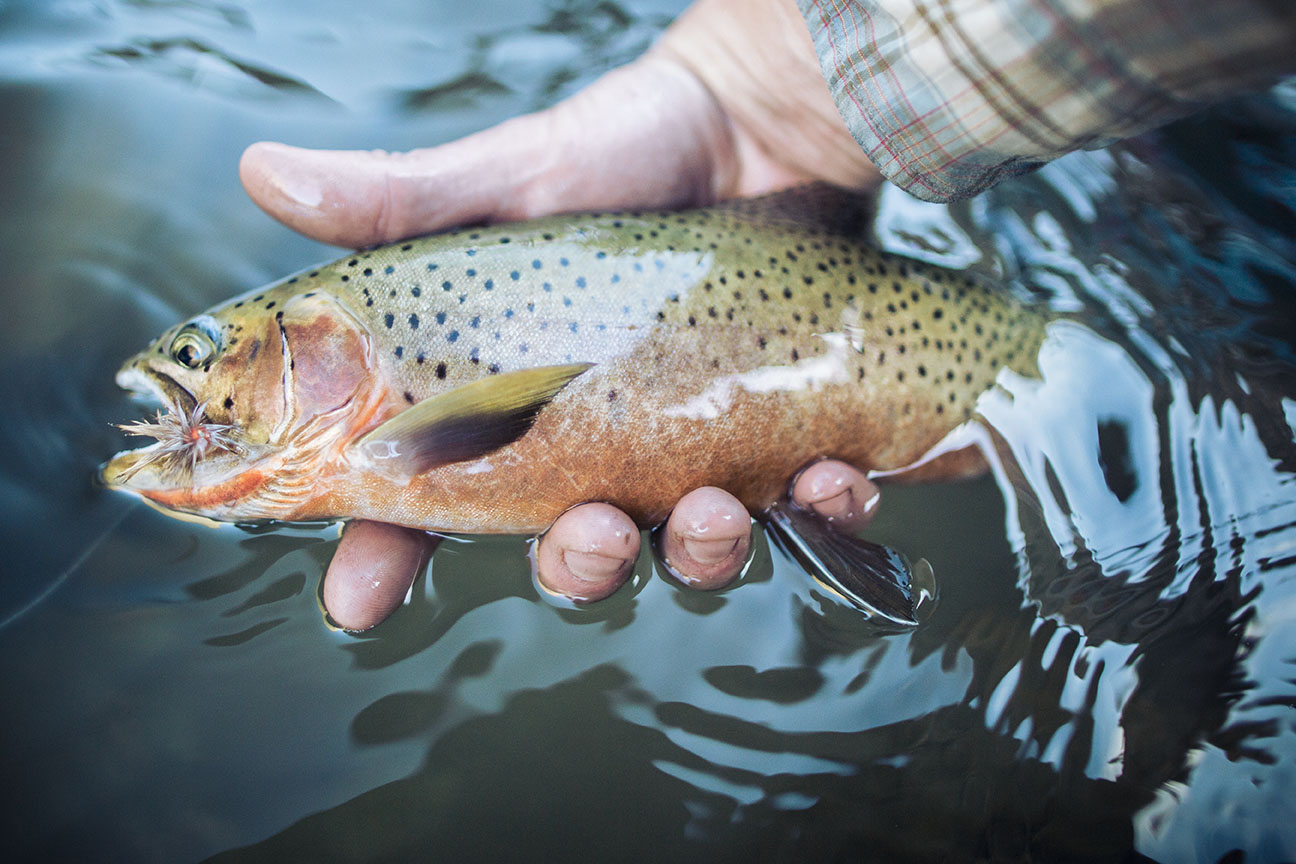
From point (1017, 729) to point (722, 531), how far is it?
91 cm

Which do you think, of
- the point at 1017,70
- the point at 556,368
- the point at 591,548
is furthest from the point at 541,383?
the point at 1017,70

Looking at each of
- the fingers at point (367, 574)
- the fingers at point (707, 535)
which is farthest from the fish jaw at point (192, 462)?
the fingers at point (707, 535)

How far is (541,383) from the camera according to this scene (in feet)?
5.86

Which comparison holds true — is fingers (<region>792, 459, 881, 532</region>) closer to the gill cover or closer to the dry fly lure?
the gill cover

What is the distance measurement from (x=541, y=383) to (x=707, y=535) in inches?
22.0

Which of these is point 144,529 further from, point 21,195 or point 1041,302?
point 1041,302

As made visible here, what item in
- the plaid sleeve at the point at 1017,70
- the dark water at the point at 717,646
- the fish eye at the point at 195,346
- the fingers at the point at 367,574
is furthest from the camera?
the fingers at the point at 367,574

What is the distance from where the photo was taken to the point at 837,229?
88.9 inches

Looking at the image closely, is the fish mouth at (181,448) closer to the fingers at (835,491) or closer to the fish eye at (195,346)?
the fish eye at (195,346)

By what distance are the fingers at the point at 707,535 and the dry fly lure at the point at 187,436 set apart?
109 cm

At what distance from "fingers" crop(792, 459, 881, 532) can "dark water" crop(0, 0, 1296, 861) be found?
0.66 feet

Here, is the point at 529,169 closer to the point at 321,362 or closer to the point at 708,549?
the point at 321,362

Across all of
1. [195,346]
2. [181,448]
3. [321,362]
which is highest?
[195,346]

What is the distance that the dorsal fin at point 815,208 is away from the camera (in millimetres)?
2246
